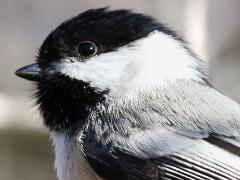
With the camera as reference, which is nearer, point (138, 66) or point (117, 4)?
point (138, 66)

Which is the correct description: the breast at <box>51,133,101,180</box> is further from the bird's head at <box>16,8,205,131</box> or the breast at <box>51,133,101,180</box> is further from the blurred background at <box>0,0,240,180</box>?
the blurred background at <box>0,0,240,180</box>

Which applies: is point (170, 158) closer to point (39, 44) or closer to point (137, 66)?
point (137, 66)

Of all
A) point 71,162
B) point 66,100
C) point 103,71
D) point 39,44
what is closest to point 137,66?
point 103,71

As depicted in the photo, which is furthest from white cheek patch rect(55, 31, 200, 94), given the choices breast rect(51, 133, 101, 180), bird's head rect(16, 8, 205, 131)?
breast rect(51, 133, 101, 180)

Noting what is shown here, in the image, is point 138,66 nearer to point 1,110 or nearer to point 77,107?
point 77,107

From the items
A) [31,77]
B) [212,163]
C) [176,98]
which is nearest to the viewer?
[212,163]

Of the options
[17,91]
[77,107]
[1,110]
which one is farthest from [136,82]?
[17,91]
